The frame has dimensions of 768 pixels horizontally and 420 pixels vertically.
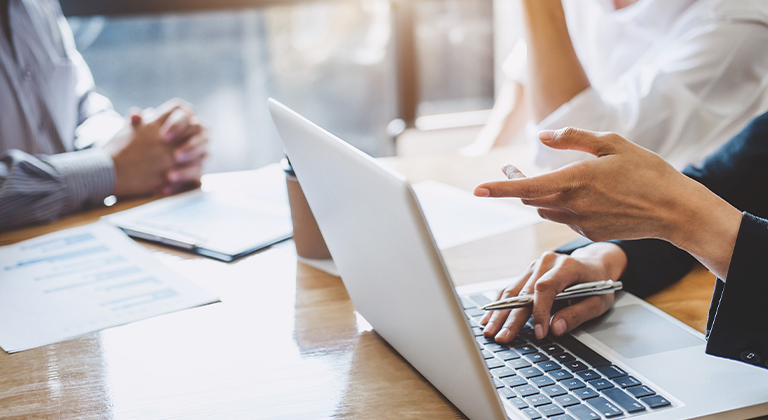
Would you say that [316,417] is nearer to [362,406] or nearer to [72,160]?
[362,406]

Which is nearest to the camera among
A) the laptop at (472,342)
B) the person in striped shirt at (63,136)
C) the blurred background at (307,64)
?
the laptop at (472,342)

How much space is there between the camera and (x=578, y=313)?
0.60m

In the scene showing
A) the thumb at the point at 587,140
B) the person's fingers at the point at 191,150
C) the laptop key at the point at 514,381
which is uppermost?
the thumb at the point at 587,140

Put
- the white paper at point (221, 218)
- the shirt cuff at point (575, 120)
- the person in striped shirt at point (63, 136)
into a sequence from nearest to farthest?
1. the white paper at point (221, 218)
2. the person in striped shirt at point (63, 136)
3. the shirt cuff at point (575, 120)

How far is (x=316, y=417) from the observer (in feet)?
1.61

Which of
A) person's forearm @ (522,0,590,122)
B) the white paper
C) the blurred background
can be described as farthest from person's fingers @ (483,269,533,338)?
the blurred background

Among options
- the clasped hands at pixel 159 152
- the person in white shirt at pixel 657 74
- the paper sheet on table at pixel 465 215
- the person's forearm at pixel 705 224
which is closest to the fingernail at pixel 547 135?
the person's forearm at pixel 705 224

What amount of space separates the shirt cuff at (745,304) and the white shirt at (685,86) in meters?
0.58

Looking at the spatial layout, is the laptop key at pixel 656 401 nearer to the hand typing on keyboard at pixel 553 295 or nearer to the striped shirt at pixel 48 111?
the hand typing on keyboard at pixel 553 295

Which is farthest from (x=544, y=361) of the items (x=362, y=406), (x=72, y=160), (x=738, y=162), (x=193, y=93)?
(x=193, y=93)

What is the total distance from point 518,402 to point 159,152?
0.90 m

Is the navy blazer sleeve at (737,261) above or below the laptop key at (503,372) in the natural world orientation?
above

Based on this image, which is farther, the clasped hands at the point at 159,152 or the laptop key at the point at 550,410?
the clasped hands at the point at 159,152

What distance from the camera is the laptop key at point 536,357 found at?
0.54 metres
